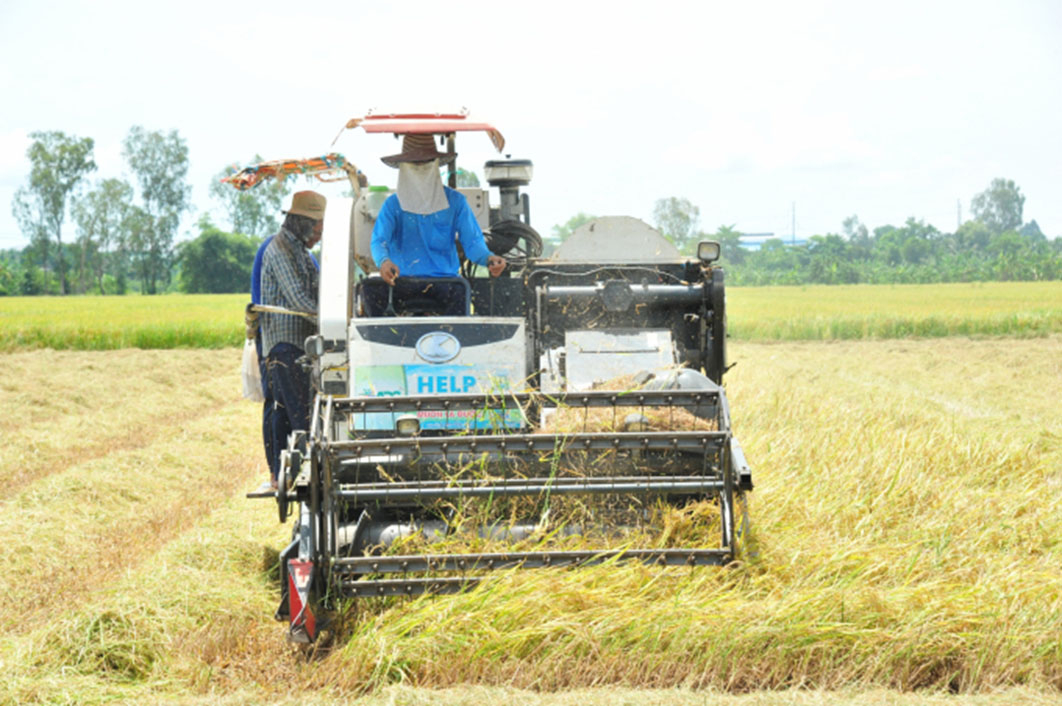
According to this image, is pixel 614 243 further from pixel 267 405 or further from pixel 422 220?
pixel 267 405

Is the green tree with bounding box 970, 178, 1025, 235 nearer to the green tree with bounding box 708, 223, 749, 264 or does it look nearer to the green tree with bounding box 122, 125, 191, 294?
the green tree with bounding box 708, 223, 749, 264

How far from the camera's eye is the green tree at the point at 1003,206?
126 m

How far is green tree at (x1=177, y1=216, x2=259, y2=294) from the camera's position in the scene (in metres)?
73.0

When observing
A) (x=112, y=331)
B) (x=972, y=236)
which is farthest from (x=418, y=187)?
(x=972, y=236)

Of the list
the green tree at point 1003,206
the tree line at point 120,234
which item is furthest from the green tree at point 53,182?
the green tree at point 1003,206

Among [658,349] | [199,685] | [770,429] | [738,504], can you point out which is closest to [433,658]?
[199,685]

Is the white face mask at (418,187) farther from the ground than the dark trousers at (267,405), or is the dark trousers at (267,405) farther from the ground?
the white face mask at (418,187)

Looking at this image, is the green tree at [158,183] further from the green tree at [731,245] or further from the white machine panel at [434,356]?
the white machine panel at [434,356]

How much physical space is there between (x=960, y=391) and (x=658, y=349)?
9.38 meters

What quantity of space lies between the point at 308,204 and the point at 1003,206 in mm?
134686

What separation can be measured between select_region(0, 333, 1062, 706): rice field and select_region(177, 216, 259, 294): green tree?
68.0m

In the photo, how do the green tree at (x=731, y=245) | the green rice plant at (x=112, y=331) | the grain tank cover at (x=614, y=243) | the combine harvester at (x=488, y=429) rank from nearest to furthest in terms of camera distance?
the combine harvester at (x=488, y=429) → the grain tank cover at (x=614, y=243) → the green rice plant at (x=112, y=331) → the green tree at (x=731, y=245)

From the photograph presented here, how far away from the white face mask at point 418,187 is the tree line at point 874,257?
27.5m

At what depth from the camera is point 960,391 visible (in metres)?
13.9
